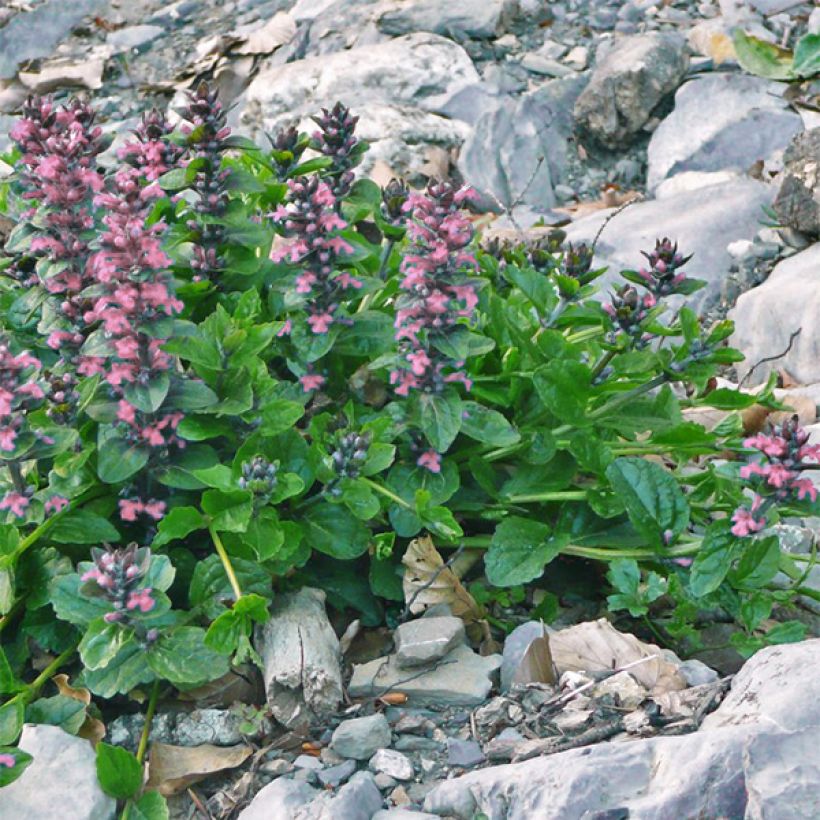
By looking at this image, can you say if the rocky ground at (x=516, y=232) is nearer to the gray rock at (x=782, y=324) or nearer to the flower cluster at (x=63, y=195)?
the gray rock at (x=782, y=324)

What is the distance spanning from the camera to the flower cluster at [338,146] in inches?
141

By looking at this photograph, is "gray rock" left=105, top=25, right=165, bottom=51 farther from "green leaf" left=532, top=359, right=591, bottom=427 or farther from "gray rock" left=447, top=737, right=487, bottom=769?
"gray rock" left=447, top=737, right=487, bottom=769

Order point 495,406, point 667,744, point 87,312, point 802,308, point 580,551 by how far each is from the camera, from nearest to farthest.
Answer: point 667,744, point 87,312, point 580,551, point 495,406, point 802,308

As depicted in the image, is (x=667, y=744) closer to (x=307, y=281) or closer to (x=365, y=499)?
(x=365, y=499)


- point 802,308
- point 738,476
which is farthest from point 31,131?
point 802,308

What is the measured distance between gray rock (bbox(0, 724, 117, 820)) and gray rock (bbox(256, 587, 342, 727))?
51 centimetres

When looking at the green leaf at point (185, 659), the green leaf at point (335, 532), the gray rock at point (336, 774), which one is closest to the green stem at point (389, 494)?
the green leaf at point (335, 532)

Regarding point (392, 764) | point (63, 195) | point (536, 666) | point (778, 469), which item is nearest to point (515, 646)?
point (536, 666)

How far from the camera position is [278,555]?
324 centimetres

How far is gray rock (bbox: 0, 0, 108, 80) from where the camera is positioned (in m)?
8.55

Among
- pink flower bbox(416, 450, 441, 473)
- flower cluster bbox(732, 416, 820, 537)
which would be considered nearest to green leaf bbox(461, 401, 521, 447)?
pink flower bbox(416, 450, 441, 473)

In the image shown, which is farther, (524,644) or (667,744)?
(524,644)

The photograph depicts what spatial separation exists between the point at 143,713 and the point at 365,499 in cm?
88

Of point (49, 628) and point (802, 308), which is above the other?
point (49, 628)
